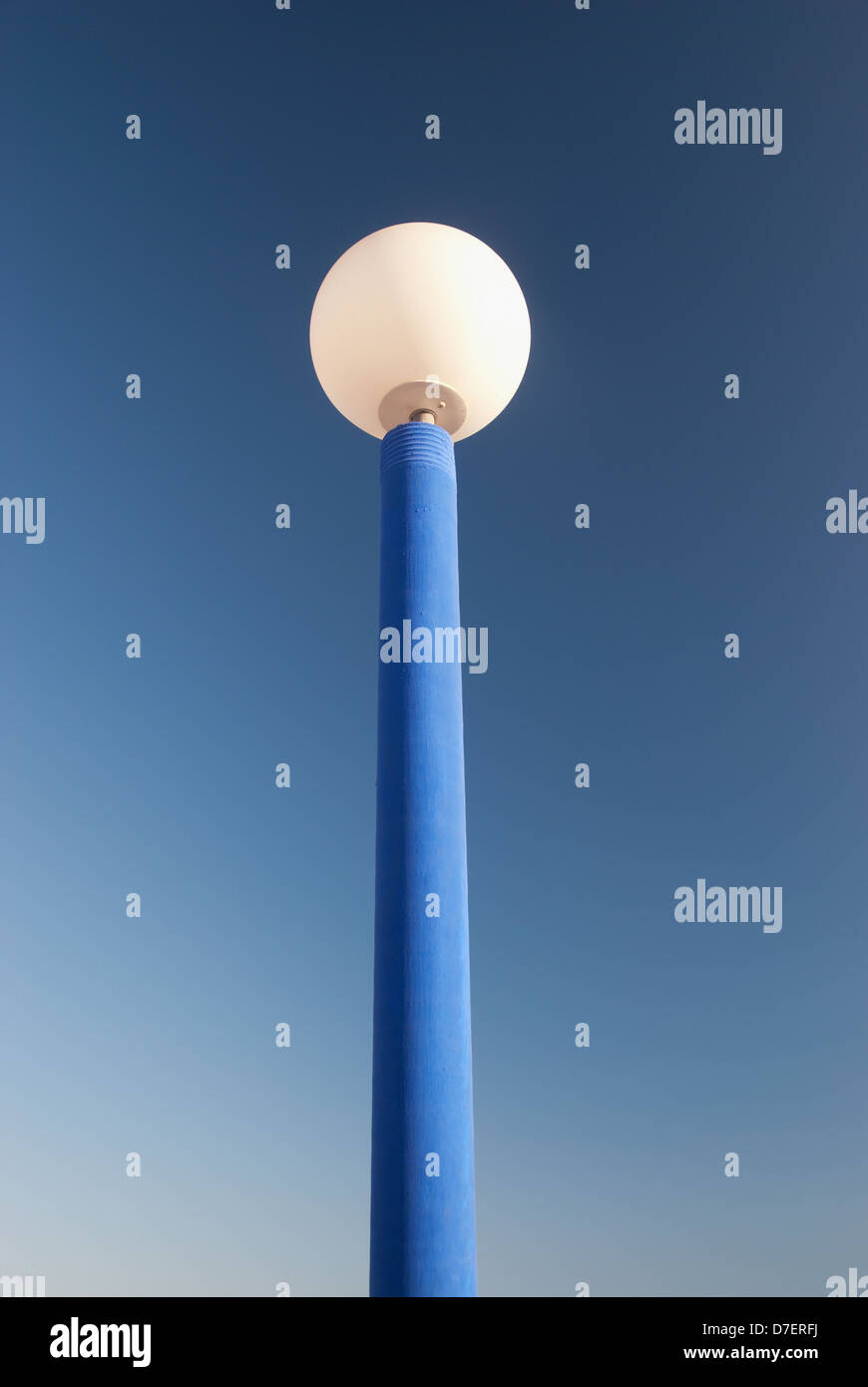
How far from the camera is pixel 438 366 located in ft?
42.7

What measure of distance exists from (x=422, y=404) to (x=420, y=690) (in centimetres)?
395

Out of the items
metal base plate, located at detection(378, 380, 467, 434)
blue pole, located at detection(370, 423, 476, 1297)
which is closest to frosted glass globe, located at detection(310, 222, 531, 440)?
metal base plate, located at detection(378, 380, 467, 434)

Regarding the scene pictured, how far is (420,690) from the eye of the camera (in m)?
11.6

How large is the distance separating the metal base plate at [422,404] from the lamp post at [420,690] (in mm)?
22

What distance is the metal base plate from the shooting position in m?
13.2

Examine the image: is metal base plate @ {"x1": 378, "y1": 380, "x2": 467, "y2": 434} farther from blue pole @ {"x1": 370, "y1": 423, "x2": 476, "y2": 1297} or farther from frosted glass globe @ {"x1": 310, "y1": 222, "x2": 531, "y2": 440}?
blue pole @ {"x1": 370, "y1": 423, "x2": 476, "y2": 1297}

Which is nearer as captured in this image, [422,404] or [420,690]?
[420,690]

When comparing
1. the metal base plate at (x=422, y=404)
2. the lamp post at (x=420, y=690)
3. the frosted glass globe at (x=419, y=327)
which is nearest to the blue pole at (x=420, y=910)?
the lamp post at (x=420, y=690)

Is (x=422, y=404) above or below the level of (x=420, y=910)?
above

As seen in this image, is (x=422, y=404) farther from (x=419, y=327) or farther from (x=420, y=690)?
(x=420, y=690)

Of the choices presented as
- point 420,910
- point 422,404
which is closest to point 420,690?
point 420,910
